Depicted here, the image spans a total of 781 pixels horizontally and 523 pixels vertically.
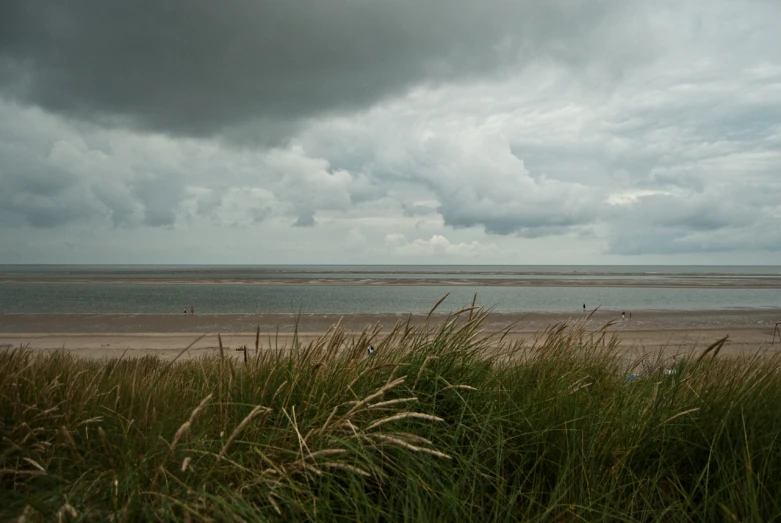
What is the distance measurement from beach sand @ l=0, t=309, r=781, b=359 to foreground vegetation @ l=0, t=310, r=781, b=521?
14.1 m

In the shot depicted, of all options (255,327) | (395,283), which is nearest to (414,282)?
(395,283)

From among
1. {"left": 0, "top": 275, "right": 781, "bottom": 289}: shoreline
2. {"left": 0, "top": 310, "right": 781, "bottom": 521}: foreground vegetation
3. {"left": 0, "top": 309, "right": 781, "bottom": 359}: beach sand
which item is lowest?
{"left": 0, "top": 309, "right": 781, "bottom": 359}: beach sand

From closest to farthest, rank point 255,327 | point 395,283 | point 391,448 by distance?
point 391,448, point 255,327, point 395,283

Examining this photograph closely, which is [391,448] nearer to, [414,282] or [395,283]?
[395,283]

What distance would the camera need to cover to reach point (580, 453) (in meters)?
2.71

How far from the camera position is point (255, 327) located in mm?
24500

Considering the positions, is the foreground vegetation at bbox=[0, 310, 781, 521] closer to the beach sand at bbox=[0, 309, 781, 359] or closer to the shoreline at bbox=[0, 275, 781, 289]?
the beach sand at bbox=[0, 309, 781, 359]

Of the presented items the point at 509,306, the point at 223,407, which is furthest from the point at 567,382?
the point at 509,306

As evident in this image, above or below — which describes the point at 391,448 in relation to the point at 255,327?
above

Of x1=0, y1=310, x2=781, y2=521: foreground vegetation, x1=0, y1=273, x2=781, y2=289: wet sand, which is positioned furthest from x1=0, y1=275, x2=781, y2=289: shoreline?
x1=0, y1=310, x2=781, y2=521: foreground vegetation

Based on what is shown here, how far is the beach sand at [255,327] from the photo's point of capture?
1878cm

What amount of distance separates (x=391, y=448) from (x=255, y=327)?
23.2m

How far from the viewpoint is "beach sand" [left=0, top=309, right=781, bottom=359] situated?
61.6ft

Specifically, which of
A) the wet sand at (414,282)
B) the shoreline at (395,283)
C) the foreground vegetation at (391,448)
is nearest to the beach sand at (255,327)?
the foreground vegetation at (391,448)
